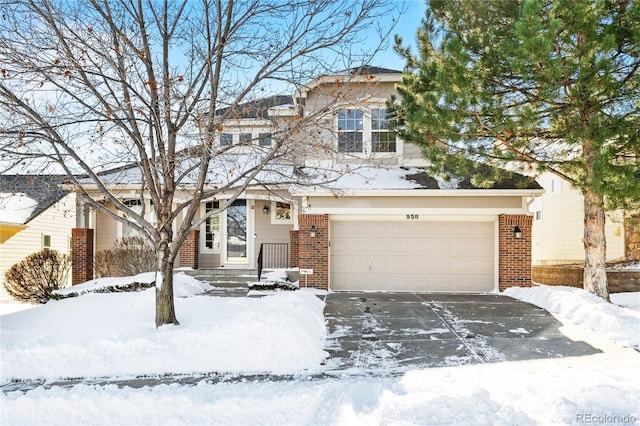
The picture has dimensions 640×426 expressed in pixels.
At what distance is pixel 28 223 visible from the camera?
18.1 metres

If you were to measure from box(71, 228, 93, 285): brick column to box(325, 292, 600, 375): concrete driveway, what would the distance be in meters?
7.54

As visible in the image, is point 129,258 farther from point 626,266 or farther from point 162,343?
point 626,266

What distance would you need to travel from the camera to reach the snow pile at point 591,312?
816 centimetres

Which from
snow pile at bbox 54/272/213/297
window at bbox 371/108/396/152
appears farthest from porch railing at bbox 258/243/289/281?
window at bbox 371/108/396/152

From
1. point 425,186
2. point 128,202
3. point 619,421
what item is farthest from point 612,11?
point 128,202

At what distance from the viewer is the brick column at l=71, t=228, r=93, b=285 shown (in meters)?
14.6

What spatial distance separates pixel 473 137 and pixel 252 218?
782 cm

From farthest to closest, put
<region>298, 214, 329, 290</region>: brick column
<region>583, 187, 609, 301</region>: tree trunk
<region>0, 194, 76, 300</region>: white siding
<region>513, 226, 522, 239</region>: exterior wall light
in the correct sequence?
<region>0, 194, 76, 300</region>: white siding < <region>298, 214, 329, 290</region>: brick column < <region>513, 226, 522, 239</region>: exterior wall light < <region>583, 187, 609, 301</region>: tree trunk

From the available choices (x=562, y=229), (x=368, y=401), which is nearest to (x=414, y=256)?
(x=368, y=401)

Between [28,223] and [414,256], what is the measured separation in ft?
45.7

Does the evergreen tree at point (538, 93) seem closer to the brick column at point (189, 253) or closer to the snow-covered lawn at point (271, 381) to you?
the snow-covered lawn at point (271, 381)

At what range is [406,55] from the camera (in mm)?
13203

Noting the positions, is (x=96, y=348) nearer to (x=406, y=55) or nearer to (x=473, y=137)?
(x=473, y=137)

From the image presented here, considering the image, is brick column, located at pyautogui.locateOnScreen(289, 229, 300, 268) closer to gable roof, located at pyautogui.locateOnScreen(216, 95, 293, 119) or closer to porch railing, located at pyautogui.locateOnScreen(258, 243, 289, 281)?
porch railing, located at pyautogui.locateOnScreen(258, 243, 289, 281)
